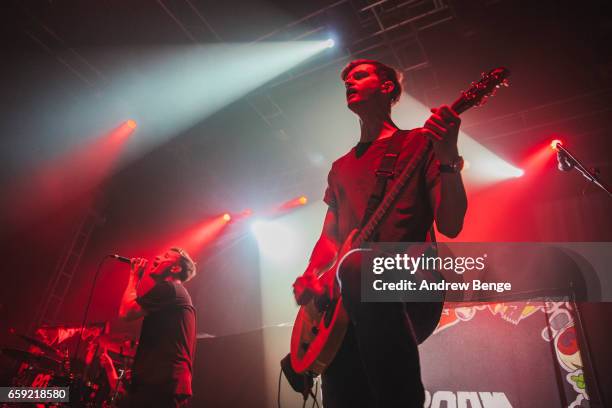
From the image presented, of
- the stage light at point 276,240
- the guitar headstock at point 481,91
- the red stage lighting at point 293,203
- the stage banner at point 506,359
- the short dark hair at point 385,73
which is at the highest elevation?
the red stage lighting at point 293,203

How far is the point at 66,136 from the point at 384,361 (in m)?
8.92

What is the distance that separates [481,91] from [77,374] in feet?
21.6

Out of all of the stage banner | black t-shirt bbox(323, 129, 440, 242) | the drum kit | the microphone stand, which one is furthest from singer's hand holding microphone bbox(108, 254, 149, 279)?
the microphone stand

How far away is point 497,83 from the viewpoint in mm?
2186

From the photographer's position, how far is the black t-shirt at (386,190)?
5.84 ft

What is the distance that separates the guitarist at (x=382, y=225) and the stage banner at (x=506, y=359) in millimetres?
4296

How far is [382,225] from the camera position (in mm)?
1803

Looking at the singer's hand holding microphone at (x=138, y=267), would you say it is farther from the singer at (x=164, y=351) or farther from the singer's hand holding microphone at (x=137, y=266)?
the singer at (x=164, y=351)

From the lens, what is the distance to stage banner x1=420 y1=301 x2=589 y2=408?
4.98 metres

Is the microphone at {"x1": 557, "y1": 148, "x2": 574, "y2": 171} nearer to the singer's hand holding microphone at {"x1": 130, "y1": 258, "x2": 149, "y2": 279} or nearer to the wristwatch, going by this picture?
the wristwatch

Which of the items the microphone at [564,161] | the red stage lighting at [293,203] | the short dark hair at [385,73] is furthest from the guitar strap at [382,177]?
the red stage lighting at [293,203]

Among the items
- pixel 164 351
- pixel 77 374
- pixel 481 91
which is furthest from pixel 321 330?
pixel 77 374

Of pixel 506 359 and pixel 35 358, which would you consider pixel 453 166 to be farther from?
pixel 35 358

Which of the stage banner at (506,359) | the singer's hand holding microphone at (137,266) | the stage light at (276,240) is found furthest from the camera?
the stage light at (276,240)
